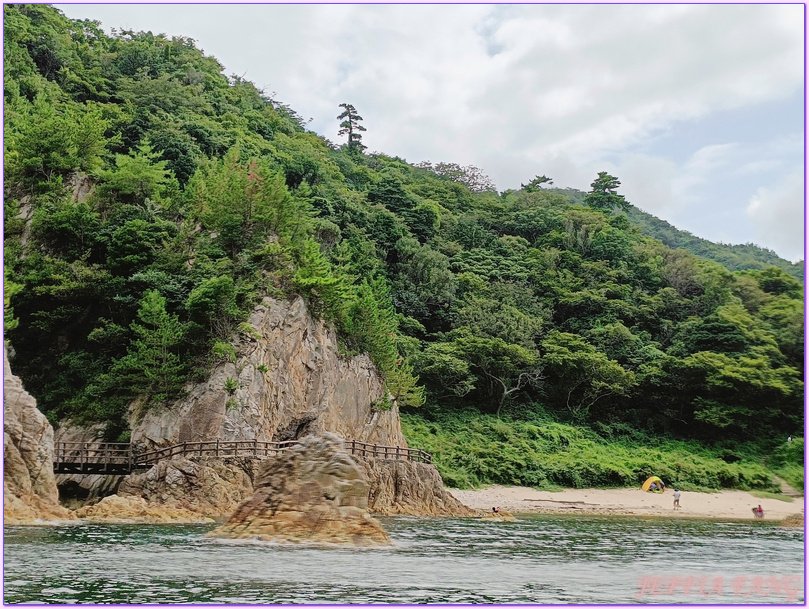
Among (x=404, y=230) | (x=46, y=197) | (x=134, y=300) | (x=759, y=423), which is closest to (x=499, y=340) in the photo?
(x=404, y=230)

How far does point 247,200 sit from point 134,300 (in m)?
7.12

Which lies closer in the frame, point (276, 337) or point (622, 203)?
point (276, 337)

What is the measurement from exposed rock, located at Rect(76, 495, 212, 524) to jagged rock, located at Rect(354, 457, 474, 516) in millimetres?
8122

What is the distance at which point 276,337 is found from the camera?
32.0 meters

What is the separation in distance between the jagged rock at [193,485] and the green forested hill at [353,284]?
4.32m

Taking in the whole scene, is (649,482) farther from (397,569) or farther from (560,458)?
(397,569)

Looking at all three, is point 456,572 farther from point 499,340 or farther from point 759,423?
point 759,423

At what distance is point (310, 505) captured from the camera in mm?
16625

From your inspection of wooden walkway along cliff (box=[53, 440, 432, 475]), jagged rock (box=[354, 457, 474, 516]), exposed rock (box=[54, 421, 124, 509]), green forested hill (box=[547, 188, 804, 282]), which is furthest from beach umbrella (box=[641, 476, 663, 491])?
green forested hill (box=[547, 188, 804, 282])

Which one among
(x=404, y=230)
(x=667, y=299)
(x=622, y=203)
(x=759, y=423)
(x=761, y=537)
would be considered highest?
(x=622, y=203)

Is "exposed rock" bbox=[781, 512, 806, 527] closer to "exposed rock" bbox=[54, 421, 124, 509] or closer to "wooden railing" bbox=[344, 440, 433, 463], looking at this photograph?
"wooden railing" bbox=[344, 440, 433, 463]

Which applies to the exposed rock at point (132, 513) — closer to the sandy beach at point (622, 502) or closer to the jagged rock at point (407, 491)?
the jagged rock at point (407, 491)

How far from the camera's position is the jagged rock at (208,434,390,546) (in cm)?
1641

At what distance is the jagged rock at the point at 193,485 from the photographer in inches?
952
